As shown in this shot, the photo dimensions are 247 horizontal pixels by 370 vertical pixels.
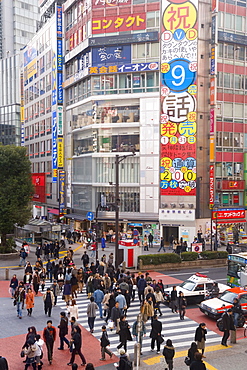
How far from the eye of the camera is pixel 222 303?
1884 centimetres

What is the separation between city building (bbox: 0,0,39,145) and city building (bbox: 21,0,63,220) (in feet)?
77.8

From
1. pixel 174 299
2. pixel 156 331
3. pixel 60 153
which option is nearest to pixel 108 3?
pixel 60 153

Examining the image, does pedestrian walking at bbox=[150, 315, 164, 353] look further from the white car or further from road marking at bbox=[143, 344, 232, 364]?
the white car

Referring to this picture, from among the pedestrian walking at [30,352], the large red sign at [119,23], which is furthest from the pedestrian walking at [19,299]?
the large red sign at [119,23]

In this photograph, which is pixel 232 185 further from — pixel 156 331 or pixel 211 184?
pixel 156 331

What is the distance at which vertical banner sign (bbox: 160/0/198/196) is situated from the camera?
1626 inches

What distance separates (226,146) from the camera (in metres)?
44.7

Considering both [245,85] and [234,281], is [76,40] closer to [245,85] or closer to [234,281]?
[245,85]

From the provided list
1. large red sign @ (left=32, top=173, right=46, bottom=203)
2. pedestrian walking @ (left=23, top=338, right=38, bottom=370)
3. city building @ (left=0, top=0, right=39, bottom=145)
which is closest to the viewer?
pedestrian walking @ (left=23, top=338, right=38, bottom=370)

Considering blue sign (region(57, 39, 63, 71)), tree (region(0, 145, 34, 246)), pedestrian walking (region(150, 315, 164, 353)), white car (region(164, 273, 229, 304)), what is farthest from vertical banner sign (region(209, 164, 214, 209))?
pedestrian walking (region(150, 315, 164, 353))

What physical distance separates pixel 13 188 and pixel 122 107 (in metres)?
15.9

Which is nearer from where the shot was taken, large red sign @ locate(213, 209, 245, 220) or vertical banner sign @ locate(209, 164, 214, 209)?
vertical banner sign @ locate(209, 164, 214, 209)

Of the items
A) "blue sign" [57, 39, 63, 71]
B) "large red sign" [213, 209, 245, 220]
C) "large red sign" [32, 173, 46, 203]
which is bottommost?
"large red sign" [213, 209, 245, 220]

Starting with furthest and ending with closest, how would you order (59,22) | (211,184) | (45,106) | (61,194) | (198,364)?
1. (45,106)
2. (61,194)
3. (59,22)
4. (211,184)
5. (198,364)
